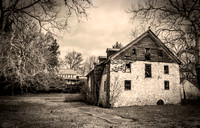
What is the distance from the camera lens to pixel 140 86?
19.9m

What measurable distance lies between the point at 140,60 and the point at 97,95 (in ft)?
26.2

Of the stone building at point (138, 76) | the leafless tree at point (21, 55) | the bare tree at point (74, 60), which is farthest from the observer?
the bare tree at point (74, 60)

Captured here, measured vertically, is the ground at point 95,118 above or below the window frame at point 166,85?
below

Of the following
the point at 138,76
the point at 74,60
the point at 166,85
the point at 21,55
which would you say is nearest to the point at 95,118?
the point at 21,55

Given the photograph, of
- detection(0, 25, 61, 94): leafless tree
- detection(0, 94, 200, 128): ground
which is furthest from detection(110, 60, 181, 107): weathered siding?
detection(0, 25, 61, 94): leafless tree

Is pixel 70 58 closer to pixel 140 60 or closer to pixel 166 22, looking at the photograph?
pixel 140 60

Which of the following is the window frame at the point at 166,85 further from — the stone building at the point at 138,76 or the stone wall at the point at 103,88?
the stone wall at the point at 103,88

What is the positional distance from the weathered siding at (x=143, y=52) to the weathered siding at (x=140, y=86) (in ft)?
1.93

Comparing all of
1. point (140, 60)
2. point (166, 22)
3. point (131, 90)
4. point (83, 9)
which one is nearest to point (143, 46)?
point (140, 60)

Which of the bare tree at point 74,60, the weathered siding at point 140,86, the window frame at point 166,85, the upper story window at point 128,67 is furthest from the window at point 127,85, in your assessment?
the bare tree at point 74,60

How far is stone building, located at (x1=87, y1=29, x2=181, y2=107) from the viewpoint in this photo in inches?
752

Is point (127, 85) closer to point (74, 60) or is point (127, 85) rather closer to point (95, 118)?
point (95, 118)

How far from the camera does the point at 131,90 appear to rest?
1944cm

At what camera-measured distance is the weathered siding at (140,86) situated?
62.1 feet
